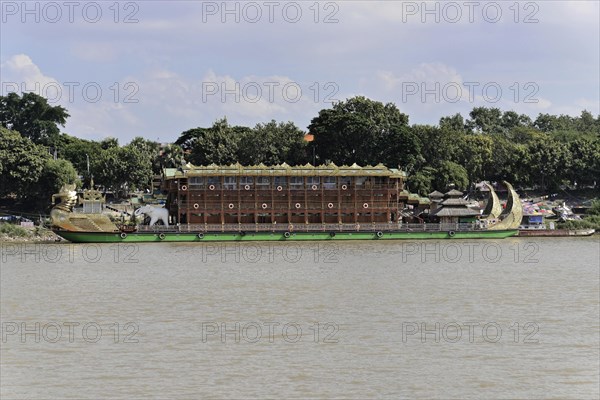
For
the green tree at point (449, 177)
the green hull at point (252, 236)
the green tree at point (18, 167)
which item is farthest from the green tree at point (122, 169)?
the green tree at point (449, 177)

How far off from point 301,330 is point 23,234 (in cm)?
4803

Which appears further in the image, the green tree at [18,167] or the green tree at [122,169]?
the green tree at [122,169]

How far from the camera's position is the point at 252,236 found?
6706 centimetres

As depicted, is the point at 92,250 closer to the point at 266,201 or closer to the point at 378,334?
the point at 266,201

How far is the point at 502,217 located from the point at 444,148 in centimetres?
2629

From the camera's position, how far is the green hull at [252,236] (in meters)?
65.3

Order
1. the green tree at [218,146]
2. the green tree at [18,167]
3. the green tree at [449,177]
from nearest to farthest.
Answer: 1. the green tree at [18,167]
2. the green tree at [449,177]
3. the green tree at [218,146]

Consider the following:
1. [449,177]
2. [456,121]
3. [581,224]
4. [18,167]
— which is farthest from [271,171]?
[456,121]

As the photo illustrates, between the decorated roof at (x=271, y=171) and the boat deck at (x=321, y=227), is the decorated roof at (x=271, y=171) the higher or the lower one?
the higher one

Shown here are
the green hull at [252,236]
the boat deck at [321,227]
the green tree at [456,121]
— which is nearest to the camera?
the green hull at [252,236]

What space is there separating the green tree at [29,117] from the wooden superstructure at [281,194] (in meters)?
35.6

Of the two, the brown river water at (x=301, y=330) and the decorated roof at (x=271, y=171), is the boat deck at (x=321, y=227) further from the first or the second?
the brown river water at (x=301, y=330)

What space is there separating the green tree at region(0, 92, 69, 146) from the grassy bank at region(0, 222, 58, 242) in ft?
103

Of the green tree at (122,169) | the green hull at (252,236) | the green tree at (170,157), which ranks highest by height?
the green tree at (170,157)
